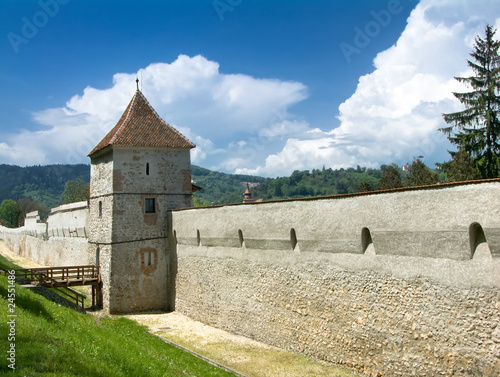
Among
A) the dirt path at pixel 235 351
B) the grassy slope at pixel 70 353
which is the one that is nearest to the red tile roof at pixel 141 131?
the dirt path at pixel 235 351

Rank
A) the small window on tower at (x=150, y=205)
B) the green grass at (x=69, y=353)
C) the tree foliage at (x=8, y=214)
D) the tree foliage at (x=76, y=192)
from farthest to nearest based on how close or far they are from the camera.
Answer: the tree foliage at (x=8, y=214), the tree foliage at (x=76, y=192), the small window on tower at (x=150, y=205), the green grass at (x=69, y=353)

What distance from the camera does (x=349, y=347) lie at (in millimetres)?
12727

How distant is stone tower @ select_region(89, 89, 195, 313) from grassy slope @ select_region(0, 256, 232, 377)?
318 inches

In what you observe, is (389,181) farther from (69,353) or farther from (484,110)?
(69,353)

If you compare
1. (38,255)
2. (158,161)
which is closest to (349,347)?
(158,161)

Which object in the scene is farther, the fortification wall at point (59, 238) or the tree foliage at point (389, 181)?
the tree foliage at point (389, 181)

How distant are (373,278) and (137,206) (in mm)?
13806

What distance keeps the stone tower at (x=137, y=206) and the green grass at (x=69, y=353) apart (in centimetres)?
780

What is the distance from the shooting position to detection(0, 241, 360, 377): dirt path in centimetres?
1318

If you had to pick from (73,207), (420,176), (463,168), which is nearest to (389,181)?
(420,176)

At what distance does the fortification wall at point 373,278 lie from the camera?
9.86 metres

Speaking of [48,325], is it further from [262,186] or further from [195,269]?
[262,186]

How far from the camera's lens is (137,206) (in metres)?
22.9

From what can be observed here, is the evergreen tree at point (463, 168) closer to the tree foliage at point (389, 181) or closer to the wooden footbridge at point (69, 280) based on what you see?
the tree foliage at point (389, 181)
